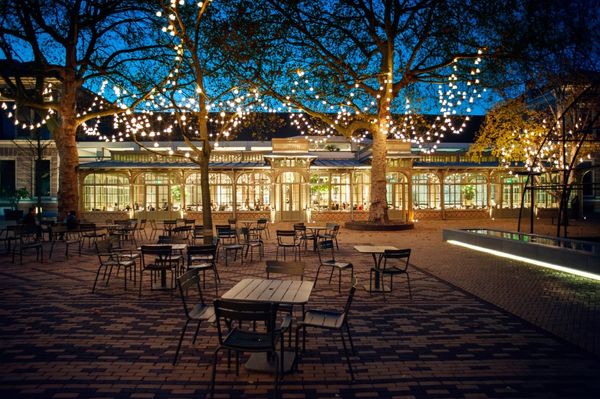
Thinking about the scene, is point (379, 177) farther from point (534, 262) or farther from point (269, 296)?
point (269, 296)

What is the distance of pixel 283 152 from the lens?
23.1 m

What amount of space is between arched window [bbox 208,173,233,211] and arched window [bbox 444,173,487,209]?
14.0 metres

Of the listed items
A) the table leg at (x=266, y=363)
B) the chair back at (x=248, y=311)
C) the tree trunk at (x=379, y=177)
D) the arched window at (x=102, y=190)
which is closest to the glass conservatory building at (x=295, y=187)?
the arched window at (x=102, y=190)

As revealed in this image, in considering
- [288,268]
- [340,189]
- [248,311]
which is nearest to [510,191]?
[340,189]

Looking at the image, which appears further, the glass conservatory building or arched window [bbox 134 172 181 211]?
arched window [bbox 134 172 181 211]

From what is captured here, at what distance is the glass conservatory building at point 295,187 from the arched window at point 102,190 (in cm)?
6

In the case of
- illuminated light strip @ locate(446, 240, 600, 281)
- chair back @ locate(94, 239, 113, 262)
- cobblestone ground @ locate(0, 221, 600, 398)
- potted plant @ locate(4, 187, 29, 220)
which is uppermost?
potted plant @ locate(4, 187, 29, 220)

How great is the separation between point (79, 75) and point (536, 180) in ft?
82.5

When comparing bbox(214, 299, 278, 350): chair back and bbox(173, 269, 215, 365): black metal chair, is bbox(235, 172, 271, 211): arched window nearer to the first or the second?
bbox(173, 269, 215, 365): black metal chair

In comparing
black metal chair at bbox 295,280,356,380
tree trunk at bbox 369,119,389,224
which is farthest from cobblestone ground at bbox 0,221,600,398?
tree trunk at bbox 369,119,389,224

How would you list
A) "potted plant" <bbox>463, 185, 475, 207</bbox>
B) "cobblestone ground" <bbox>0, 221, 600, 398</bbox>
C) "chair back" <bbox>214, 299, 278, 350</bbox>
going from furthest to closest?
"potted plant" <bbox>463, 185, 475, 207</bbox>
"cobblestone ground" <bbox>0, 221, 600, 398</bbox>
"chair back" <bbox>214, 299, 278, 350</bbox>

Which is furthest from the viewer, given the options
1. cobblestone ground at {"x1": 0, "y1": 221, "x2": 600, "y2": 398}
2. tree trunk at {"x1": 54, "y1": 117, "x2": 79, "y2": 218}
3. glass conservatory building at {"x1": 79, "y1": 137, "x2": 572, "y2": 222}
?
glass conservatory building at {"x1": 79, "y1": 137, "x2": 572, "y2": 222}

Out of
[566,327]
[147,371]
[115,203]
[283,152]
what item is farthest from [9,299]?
[115,203]

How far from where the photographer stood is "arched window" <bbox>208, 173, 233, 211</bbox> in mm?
24797
